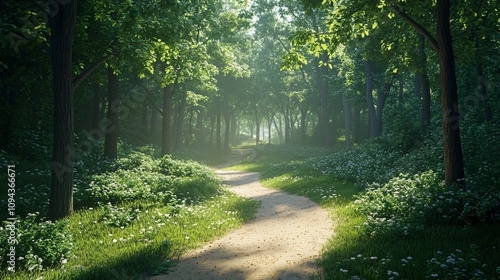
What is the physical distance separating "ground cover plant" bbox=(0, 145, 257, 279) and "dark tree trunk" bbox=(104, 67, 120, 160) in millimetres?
2239

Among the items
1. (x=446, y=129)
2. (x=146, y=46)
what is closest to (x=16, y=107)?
(x=146, y=46)

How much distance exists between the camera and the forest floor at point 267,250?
596 centimetres

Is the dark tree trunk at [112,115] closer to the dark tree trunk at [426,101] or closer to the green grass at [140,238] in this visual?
the green grass at [140,238]

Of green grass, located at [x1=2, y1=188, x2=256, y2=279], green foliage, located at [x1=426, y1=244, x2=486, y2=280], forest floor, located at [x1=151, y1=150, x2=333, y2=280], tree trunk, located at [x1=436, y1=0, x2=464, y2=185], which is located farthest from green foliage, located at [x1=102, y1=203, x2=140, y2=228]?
tree trunk, located at [x1=436, y1=0, x2=464, y2=185]

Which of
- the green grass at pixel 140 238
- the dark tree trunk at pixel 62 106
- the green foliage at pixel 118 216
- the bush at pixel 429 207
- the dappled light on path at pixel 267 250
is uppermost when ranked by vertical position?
the dark tree trunk at pixel 62 106

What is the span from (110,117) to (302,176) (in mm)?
10740

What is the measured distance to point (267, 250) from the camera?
7.24 meters

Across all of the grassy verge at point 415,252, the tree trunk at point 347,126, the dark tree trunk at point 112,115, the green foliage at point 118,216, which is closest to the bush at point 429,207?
the grassy verge at point 415,252

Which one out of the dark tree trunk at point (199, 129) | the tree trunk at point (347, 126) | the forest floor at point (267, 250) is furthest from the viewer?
the dark tree trunk at point (199, 129)

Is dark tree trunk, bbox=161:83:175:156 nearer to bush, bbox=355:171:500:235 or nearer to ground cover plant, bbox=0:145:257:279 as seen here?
ground cover plant, bbox=0:145:257:279

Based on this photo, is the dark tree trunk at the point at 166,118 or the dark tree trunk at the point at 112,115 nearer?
the dark tree trunk at the point at 112,115

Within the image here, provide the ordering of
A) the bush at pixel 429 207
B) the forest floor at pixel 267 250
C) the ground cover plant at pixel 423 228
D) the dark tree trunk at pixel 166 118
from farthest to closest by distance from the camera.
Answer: the dark tree trunk at pixel 166 118 → the bush at pixel 429 207 → the forest floor at pixel 267 250 → the ground cover plant at pixel 423 228

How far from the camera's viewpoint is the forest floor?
19.6 feet

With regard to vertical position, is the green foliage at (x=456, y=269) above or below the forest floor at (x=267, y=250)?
above
